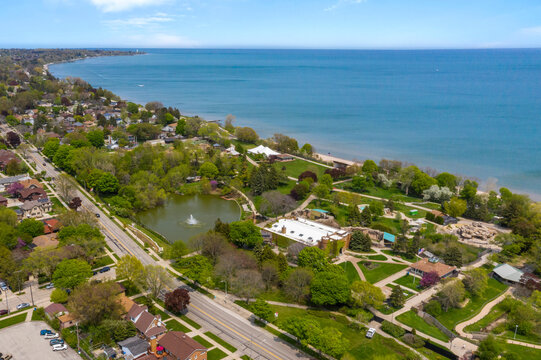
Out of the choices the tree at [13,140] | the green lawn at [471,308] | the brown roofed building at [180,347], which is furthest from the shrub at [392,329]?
the tree at [13,140]

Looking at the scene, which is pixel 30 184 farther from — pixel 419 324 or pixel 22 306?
pixel 419 324

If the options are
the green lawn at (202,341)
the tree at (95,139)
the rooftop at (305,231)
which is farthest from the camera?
the tree at (95,139)

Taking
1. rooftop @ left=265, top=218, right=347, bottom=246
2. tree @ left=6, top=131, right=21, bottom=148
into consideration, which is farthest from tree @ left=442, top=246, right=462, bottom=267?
tree @ left=6, top=131, right=21, bottom=148

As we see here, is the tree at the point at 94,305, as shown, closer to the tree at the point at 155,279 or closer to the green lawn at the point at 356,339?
the tree at the point at 155,279

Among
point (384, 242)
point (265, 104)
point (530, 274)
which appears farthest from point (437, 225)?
point (265, 104)

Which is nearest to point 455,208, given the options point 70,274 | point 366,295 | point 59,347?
point 366,295

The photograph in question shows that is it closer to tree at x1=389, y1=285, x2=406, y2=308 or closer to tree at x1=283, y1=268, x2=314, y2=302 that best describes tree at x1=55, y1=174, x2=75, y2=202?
tree at x1=283, y1=268, x2=314, y2=302

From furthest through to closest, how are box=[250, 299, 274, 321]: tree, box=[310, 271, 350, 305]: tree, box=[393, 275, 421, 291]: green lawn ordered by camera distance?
box=[393, 275, 421, 291]: green lawn, box=[310, 271, 350, 305]: tree, box=[250, 299, 274, 321]: tree
